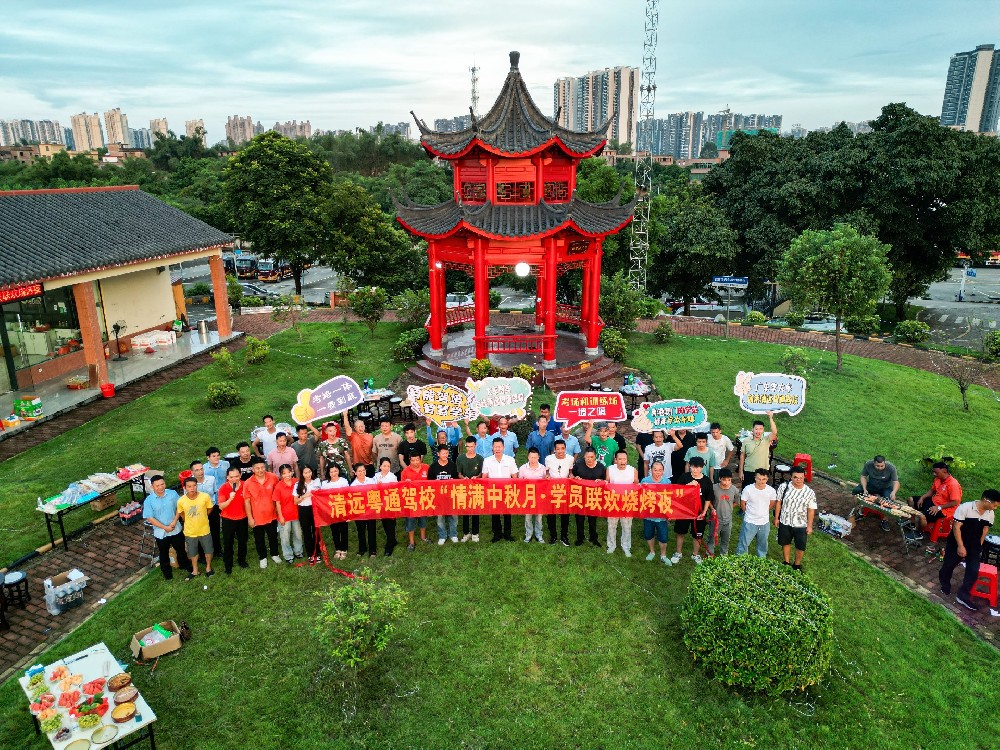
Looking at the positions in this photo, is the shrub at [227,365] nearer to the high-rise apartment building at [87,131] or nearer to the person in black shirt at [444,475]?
the person in black shirt at [444,475]

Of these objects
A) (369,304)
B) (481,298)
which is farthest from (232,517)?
(369,304)

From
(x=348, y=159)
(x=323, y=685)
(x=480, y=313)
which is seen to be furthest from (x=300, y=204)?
(x=348, y=159)

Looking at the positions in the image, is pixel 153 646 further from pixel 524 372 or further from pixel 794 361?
pixel 794 361

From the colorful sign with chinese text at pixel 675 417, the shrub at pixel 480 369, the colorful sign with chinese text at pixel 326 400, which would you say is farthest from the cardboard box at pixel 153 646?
the shrub at pixel 480 369

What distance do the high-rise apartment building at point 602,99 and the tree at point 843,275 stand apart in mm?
51513

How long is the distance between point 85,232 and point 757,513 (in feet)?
71.6

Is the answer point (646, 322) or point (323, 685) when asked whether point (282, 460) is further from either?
point (646, 322)

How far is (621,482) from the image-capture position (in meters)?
10.5

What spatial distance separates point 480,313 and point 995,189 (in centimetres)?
2670

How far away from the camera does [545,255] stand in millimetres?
19578

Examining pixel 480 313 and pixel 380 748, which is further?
pixel 480 313

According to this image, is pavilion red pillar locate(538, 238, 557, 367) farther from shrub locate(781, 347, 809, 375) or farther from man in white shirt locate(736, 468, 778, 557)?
man in white shirt locate(736, 468, 778, 557)

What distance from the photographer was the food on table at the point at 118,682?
23.3 feet

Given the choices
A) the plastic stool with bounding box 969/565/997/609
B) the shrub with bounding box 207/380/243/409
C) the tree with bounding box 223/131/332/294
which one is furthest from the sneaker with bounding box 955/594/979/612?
the tree with bounding box 223/131/332/294
